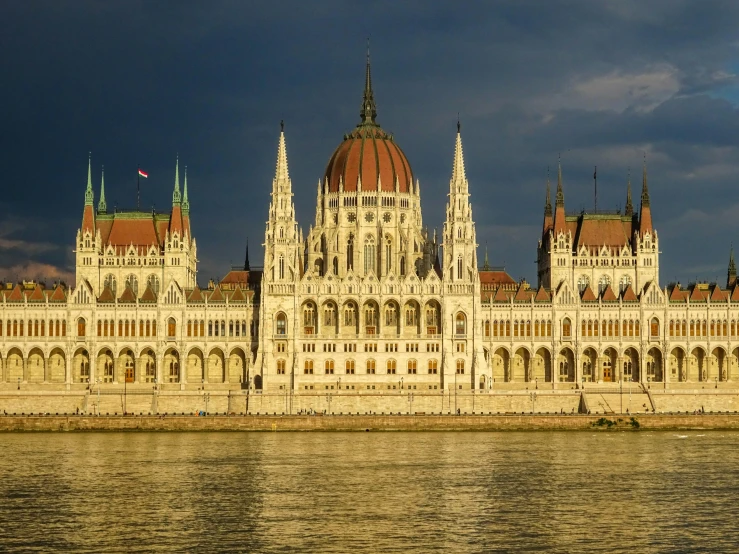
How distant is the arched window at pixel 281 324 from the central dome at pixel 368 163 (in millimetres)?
18142

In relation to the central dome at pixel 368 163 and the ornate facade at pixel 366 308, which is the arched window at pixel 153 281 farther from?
the central dome at pixel 368 163

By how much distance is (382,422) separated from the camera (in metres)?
129

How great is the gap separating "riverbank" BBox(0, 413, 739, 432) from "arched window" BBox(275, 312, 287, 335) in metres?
18.9

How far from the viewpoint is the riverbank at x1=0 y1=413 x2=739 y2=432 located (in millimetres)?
127875

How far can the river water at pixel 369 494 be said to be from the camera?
70062 millimetres

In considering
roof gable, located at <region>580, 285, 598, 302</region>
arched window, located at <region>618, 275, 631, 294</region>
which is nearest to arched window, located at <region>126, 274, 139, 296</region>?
roof gable, located at <region>580, 285, 598, 302</region>

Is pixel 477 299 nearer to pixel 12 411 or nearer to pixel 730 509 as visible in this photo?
pixel 12 411

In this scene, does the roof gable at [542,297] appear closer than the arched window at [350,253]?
Yes

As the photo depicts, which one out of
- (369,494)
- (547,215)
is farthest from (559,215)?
(369,494)

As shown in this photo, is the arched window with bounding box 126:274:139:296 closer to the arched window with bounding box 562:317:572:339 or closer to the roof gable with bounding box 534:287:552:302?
the roof gable with bounding box 534:287:552:302

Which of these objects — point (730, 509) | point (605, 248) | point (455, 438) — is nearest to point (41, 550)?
point (730, 509)

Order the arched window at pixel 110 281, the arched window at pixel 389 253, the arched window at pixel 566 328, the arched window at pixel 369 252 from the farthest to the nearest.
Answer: the arched window at pixel 110 281 < the arched window at pixel 369 252 < the arched window at pixel 389 253 < the arched window at pixel 566 328

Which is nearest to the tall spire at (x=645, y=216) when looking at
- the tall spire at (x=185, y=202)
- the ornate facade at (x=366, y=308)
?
the ornate facade at (x=366, y=308)

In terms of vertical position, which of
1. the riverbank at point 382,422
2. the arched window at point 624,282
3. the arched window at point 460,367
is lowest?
the riverbank at point 382,422
